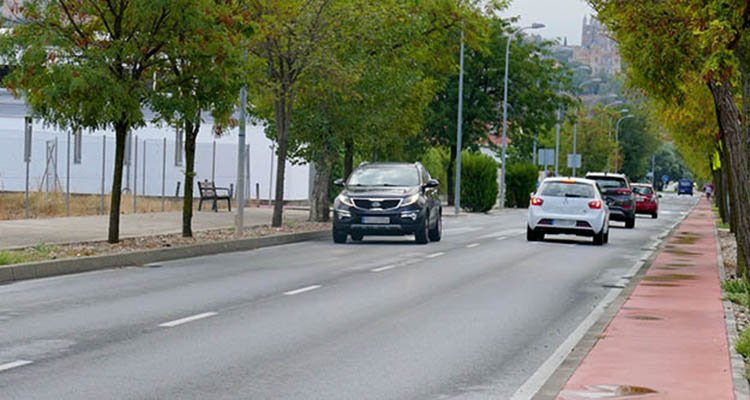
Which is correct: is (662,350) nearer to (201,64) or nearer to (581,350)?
(581,350)

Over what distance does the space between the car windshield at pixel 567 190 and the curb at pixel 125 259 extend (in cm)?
618

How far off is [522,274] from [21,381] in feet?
41.8

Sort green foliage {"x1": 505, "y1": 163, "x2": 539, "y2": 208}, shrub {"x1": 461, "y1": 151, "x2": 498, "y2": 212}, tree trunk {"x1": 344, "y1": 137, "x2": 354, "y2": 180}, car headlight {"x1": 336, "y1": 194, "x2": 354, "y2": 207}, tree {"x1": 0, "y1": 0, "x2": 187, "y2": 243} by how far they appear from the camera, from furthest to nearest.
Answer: green foliage {"x1": 505, "y1": 163, "x2": 539, "y2": 208} → shrub {"x1": 461, "y1": 151, "x2": 498, "y2": 212} → tree trunk {"x1": 344, "y1": 137, "x2": 354, "y2": 180} → car headlight {"x1": 336, "y1": 194, "x2": 354, "y2": 207} → tree {"x1": 0, "y1": 0, "x2": 187, "y2": 243}

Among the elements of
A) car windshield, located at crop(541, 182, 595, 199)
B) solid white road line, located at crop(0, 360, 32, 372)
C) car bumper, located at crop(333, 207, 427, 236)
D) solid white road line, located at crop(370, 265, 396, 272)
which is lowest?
solid white road line, located at crop(0, 360, 32, 372)

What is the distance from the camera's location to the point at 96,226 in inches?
1196

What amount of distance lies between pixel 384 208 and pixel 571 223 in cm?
486

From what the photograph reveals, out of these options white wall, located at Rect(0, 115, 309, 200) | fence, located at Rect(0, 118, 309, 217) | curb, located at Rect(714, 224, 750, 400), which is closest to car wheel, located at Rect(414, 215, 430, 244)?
curb, located at Rect(714, 224, 750, 400)

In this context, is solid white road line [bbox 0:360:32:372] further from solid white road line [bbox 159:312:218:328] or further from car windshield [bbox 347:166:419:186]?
car windshield [bbox 347:166:419:186]

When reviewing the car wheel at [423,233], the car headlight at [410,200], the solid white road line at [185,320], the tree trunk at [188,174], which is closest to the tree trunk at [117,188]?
the tree trunk at [188,174]

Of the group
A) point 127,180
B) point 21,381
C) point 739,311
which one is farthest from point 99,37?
point 127,180

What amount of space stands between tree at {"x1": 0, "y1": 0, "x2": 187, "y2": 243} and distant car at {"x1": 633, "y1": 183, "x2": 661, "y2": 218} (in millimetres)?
38779

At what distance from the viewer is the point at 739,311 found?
1571 centimetres

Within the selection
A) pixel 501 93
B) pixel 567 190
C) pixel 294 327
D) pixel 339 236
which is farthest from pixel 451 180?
pixel 294 327

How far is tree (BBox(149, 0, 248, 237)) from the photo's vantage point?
77.5 feet
